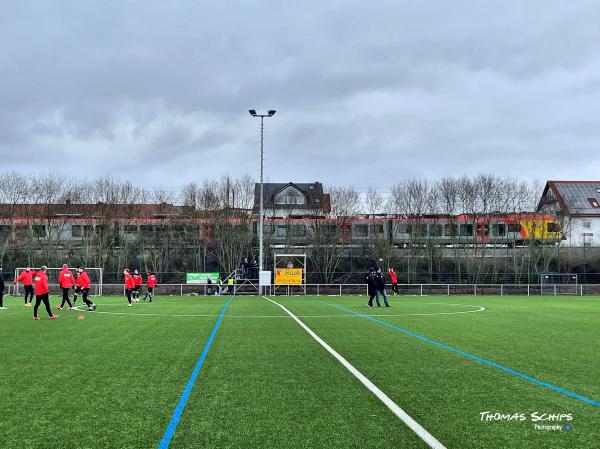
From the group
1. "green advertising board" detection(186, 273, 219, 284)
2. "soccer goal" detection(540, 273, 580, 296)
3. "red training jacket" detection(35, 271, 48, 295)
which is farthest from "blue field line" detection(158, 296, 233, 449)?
"soccer goal" detection(540, 273, 580, 296)

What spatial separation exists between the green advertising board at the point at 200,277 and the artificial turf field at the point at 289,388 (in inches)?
1286

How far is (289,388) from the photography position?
7836mm

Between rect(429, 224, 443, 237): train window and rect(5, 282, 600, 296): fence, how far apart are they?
12750 mm

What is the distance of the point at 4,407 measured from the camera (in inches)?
269

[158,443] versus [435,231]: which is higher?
[435,231]

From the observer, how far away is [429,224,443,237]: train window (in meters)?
60.8

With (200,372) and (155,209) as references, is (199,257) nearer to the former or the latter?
(155,209)

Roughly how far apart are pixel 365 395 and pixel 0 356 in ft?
25.0

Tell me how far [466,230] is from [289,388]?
57.6m

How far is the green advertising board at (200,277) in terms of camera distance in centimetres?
4784

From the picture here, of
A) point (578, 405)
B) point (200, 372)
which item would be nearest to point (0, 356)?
point (200, 372)

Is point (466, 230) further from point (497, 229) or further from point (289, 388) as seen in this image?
point (289, 388)

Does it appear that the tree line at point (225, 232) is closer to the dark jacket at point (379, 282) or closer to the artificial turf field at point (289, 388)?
the dark jacket at point (379, 282)

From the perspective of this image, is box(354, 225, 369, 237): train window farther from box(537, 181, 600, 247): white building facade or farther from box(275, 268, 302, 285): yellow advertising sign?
box(537, 181, 600, 247): white building facade
